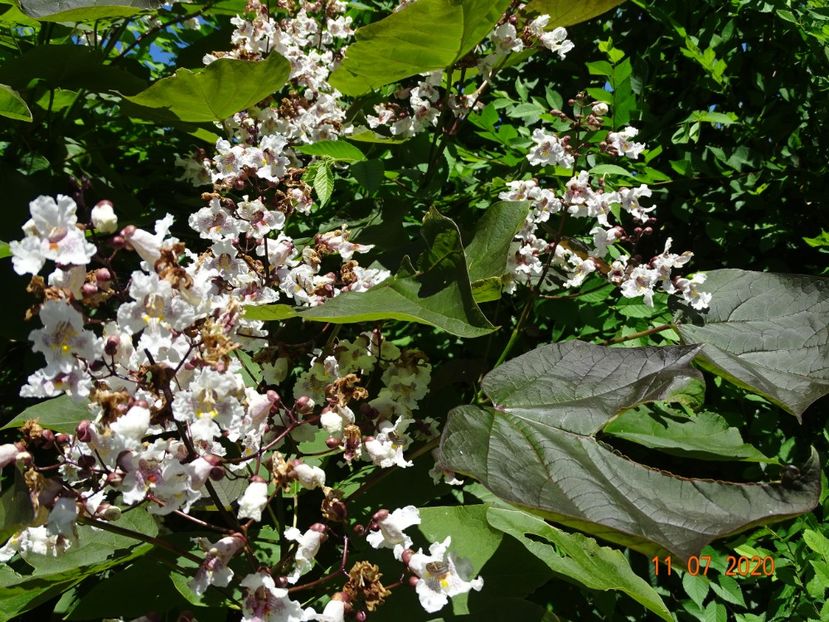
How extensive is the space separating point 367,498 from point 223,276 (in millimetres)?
503

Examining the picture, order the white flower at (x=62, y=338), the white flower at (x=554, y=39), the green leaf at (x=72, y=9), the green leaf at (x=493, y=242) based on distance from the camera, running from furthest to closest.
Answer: the white flower at (x=554, y=39)
the green leaf at (x=72, y=9)
the green leaf at (x=493, y=242)
the white flower at (x=62, y=338)

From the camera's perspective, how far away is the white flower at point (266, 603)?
0.96 metres

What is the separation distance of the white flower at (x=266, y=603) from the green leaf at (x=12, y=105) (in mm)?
1001

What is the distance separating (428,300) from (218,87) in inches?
26.8

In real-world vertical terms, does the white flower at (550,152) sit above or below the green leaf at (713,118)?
above

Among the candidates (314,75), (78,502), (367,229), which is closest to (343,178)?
(314,75)

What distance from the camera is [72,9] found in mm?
1372

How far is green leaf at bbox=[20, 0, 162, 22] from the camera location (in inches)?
53.9

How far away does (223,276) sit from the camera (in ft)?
4.06

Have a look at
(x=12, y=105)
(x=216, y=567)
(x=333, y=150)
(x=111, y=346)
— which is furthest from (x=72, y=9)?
(x=216, y=567)

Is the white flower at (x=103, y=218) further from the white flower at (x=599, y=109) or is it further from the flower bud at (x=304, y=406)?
the white flower at (x=599, y=109)

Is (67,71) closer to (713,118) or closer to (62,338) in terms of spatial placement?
(62,338)

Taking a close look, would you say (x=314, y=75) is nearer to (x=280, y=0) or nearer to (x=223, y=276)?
(x=280, y=0)

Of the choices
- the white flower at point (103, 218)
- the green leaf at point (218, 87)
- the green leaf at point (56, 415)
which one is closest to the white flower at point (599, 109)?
the green leaf at point (218, 87)
